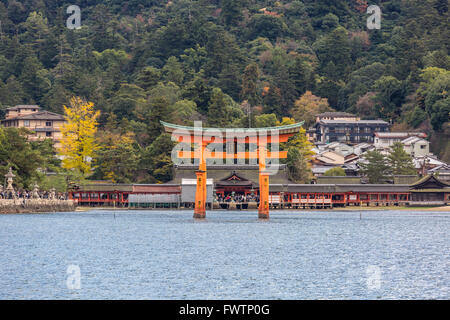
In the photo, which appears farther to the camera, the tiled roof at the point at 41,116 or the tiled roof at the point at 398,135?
the tiled roof at the point at 41,116

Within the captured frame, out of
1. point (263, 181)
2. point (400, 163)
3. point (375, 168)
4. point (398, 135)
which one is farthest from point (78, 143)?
point (398, 135)

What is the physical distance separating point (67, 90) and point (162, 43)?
32.7 meters

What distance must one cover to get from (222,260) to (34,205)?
121 ft

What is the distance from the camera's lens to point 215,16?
191 meters

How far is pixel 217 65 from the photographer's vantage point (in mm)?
154500

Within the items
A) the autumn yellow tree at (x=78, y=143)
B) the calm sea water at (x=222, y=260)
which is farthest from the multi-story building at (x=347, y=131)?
the calm sea water at (x=222, y=260)

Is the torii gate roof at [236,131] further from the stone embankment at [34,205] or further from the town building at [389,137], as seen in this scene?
the town building at [389,137]

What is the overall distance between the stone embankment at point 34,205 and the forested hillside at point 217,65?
1418cm

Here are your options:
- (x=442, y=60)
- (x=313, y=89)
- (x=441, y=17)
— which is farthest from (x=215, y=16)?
(x=442, y=60)

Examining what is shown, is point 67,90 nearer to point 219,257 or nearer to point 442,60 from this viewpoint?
point 442,60

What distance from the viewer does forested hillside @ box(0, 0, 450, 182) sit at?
4530 inches

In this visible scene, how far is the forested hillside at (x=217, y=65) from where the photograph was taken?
115062mm

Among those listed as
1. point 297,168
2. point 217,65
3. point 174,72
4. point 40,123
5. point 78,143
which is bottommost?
point 297,168

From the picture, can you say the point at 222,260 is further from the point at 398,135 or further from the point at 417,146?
the point at 398,135
